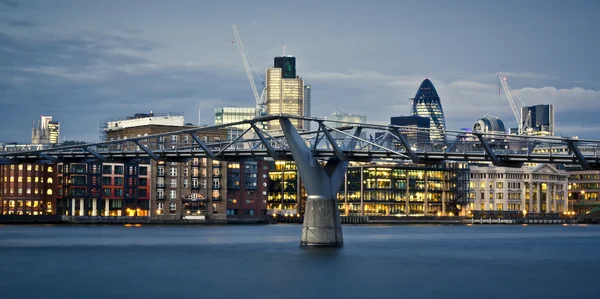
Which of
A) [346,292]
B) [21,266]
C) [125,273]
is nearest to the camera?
[346,292]

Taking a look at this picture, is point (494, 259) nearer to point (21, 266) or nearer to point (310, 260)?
point (310, 260)

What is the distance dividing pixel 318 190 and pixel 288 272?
15.4 m

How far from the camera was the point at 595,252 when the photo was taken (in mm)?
109250

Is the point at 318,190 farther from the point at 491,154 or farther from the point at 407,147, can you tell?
the point at 491,154

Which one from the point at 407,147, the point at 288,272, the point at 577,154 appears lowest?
the point at 288,272

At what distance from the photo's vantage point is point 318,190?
90.6 m

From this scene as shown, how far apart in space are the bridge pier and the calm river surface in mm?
1934

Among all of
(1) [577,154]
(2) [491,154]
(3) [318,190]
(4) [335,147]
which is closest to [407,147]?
(4) [335,147]

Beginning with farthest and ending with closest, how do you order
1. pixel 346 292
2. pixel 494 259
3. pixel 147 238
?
pixel 147 238 → pixel 494 259 → pixel 346 292

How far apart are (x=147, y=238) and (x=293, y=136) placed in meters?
51.1

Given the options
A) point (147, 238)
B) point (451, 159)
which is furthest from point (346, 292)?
point (147, 238)

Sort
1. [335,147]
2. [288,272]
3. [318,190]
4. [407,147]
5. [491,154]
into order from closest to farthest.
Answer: [288,272] < [491,154] < [407,147] < [335,147] < [318,190]

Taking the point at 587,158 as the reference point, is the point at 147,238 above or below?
below

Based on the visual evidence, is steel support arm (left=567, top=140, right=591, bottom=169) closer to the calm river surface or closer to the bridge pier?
the calm river surface
